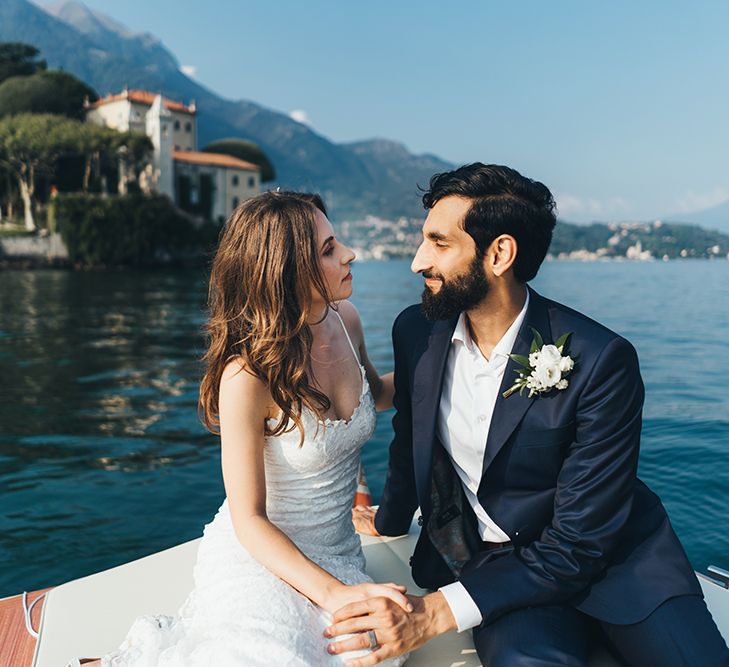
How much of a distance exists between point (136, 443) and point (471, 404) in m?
6.12

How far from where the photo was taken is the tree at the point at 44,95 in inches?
1919

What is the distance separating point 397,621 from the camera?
6.61ft

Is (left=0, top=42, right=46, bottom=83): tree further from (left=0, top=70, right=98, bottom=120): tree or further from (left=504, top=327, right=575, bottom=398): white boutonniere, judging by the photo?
(left=504, top=327, right=575, bottom=398): white boutonniere

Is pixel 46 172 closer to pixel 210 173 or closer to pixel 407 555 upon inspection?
pixel 210 173

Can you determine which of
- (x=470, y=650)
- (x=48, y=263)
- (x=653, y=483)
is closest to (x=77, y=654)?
(x=470, y=650)

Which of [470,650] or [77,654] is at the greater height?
[470,650]

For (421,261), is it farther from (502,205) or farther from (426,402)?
(426,402)

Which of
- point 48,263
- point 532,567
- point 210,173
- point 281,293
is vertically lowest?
point 48,263

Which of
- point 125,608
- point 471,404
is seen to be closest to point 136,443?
point 125,608

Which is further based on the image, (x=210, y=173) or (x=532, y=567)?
(x=210, y=173)

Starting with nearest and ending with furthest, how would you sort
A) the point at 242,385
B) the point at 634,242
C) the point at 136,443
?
the point at 242,385 < the point at 136,443 < the point at 634,242

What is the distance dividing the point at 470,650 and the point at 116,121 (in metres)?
56.2

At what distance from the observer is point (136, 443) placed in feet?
25.4

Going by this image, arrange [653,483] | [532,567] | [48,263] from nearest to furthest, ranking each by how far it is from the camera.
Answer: [532,567] < [653,483] < [48,263]
